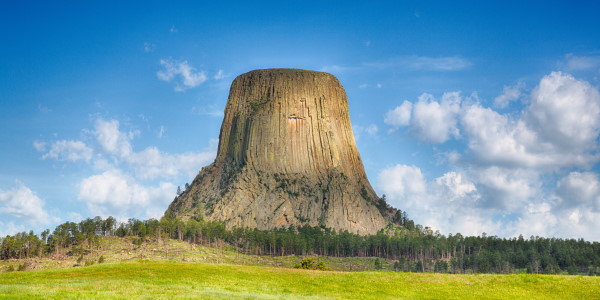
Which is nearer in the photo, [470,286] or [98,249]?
[470,286]

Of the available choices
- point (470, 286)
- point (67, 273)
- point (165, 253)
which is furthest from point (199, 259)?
point (470, 286)

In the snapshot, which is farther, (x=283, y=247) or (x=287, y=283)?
(x=283, y=247)

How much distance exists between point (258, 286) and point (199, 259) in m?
100

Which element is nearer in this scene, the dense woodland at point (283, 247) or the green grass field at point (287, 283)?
the green grass field at point (287, 283)

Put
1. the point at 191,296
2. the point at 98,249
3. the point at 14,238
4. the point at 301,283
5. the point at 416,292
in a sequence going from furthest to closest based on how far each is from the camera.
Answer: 1. the point at 98,249
2. the point at 14,238
3. the point at 301,283
4. the point at 416,292
5. the point at 191,296

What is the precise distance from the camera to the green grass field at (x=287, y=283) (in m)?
47.4

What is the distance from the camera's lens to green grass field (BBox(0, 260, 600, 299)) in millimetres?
47375

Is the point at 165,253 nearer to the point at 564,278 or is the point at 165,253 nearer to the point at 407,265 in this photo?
the point at 407,265

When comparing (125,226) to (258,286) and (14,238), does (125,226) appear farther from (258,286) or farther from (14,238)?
(258,286)

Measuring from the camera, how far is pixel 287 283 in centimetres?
5609

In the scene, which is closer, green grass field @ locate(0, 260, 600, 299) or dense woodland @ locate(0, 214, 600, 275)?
green grass field @ locate(0, 260, 600, 299)

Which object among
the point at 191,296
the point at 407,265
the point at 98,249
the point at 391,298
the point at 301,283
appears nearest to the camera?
the point at 191,296

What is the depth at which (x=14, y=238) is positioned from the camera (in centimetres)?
14188

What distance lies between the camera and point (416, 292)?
52719 millimetres
